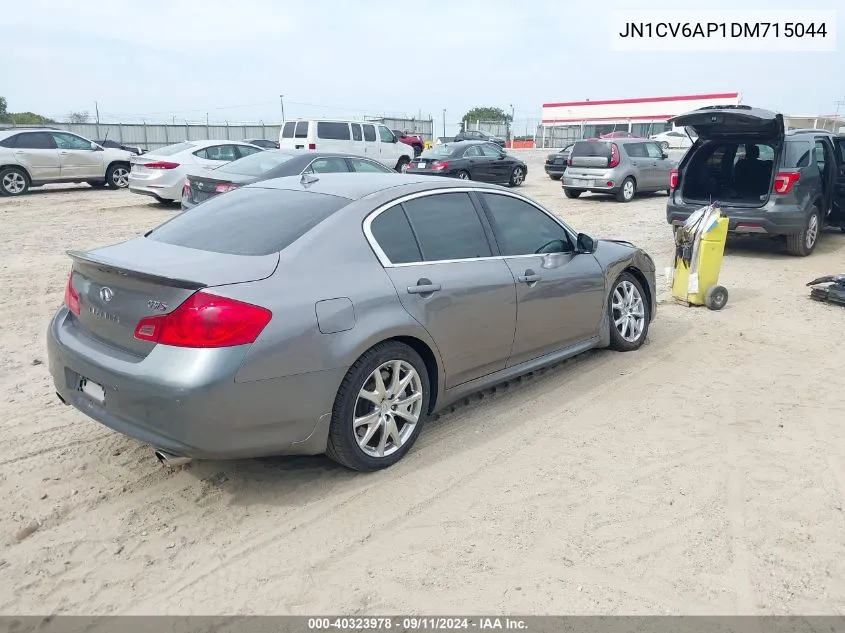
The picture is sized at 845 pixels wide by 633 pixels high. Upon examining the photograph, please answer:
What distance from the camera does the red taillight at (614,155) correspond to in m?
17.1

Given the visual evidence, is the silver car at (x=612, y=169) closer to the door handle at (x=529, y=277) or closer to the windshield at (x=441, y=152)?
the windshield at (x=441, y=152)

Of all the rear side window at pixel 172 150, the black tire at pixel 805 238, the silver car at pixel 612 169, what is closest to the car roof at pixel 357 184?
the black tire at pixel 805 238

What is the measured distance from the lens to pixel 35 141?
54.9 ft

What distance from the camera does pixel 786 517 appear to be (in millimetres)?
3449

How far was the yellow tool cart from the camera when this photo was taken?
7.46m

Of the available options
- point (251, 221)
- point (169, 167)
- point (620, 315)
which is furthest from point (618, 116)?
point (251, 221)

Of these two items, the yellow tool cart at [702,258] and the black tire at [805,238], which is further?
the black tire at [805,238]

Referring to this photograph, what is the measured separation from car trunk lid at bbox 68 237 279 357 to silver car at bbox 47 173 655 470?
0.01 metres

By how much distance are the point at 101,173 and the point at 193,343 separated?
55.5 ft

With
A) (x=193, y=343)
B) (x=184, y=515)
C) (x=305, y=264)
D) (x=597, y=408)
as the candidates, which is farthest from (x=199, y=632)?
(x=597, y=408)

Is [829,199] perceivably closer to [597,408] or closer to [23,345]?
[597,408]

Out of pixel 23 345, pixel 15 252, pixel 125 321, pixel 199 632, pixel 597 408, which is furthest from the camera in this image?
pixel 15 252

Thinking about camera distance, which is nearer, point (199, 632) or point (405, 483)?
point (199, 632)

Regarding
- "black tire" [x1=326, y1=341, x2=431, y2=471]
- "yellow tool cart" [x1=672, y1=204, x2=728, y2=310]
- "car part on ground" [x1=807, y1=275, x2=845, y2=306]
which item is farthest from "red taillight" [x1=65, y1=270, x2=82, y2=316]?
"car part on ground" [x1=807, y1=275, x2=845, y2=306]
